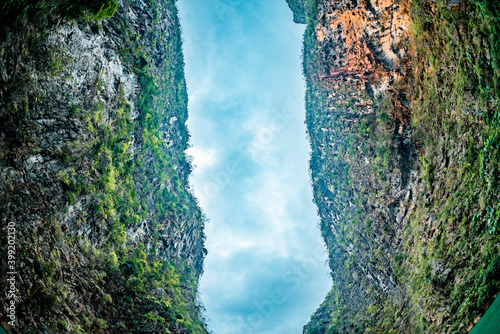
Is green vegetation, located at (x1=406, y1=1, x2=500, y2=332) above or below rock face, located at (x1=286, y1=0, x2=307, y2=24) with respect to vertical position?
below

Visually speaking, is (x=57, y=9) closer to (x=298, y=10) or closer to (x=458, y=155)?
(x=458, y=155)

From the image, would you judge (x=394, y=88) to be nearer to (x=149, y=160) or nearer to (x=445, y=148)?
(x=445, y=148)

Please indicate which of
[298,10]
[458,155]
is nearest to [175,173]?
[458,155]

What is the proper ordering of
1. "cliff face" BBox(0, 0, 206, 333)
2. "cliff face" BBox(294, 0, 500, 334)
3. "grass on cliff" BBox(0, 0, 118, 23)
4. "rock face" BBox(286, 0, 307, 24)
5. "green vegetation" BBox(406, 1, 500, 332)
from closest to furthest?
"green vegetation" BBox(406, 1, 500, 332), "grass on cliff" BBox(0, 0, 118, 23), "cliff face" BBox(294, 0, 500, 334), "cliff face" BBox(0, 0, 206, 333), "rock face" BBox(286, 0, 307, 24)

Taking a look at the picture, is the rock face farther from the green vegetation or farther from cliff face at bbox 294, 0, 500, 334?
the green vegetation

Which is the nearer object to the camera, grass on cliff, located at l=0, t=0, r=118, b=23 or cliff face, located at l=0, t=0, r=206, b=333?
grass on cliff, located at l=0, t=0, r=118, b=23

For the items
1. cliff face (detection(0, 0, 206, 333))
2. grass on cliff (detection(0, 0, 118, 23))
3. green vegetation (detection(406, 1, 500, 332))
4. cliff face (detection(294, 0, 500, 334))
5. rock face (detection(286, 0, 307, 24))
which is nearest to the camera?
green vegetation (detection(406, 1, 500, 332))

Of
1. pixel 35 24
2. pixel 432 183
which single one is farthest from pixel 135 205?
pixel 432 183

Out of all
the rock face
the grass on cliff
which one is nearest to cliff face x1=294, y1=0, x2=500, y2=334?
the rock face
